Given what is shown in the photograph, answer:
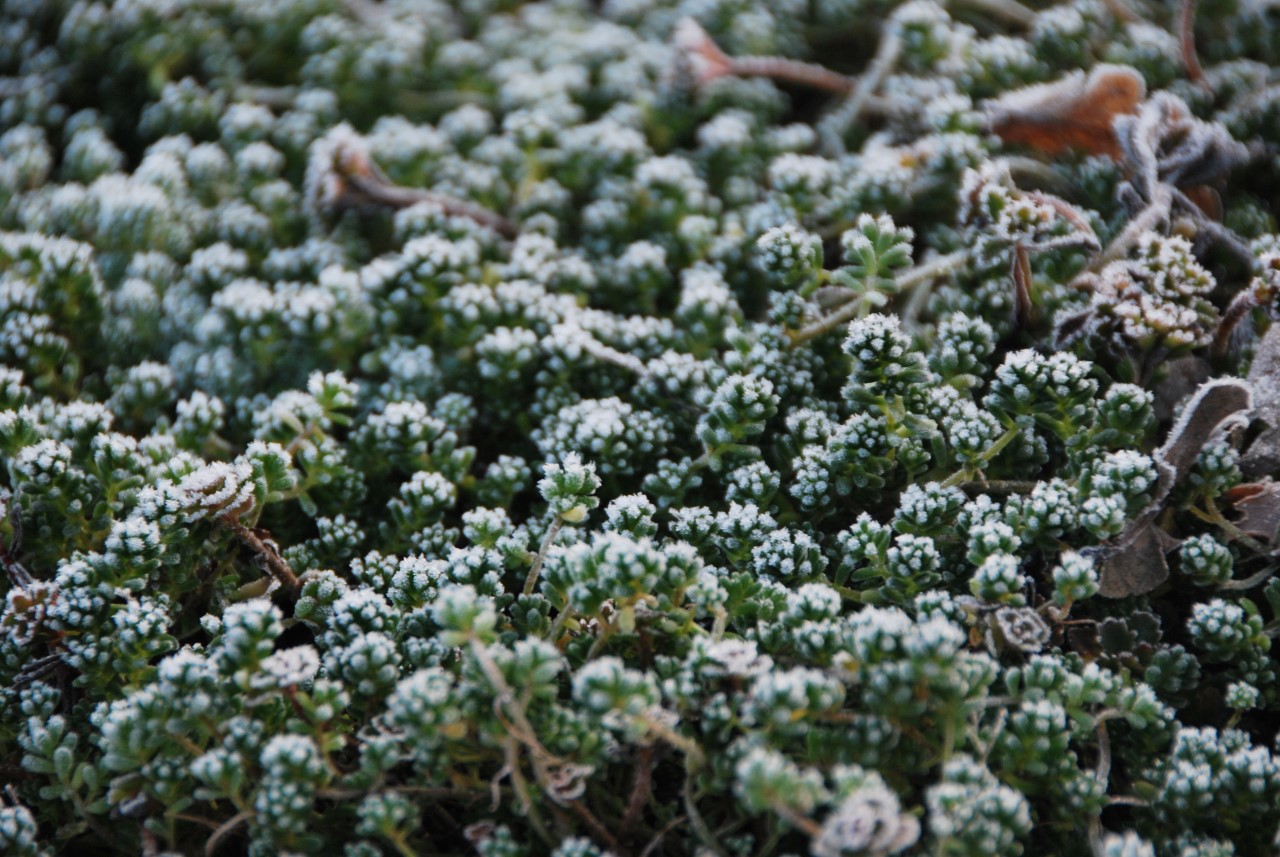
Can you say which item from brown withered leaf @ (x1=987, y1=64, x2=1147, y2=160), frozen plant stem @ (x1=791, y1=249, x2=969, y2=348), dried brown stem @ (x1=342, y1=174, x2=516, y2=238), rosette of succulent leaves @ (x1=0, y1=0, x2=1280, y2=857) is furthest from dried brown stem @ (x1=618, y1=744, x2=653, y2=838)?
brown withered leaf @ (x1=987, y1=64, x2=1147, y2=160)

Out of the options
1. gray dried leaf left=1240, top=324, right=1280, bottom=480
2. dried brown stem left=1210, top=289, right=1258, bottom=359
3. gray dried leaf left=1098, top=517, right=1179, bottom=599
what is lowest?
gray dried leaf left=1098, top=517, right=1179, bottom=599

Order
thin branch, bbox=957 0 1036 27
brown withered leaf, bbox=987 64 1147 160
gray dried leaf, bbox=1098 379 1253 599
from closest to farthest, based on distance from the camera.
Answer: gray dried leaf, bbox=1098 379 1253 599
brown withered leaf, bbox=987 64 1147 160
thin branch, bbox=957 0 1036 27

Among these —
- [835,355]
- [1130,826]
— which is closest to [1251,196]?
[835,355]

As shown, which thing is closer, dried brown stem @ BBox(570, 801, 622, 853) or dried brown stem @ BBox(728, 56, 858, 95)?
dried brown stem @ BBox(570, 801, 622, 853)

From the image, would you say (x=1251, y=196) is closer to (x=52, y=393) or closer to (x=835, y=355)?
(x=835, y=355)

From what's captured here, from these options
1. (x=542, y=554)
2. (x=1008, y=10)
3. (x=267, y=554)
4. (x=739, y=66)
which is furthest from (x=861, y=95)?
(x=267, y=554)

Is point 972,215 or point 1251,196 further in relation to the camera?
point 1251,196

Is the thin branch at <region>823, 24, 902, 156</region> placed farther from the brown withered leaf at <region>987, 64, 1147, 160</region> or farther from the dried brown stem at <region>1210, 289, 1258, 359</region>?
the dried brown stem at <region>1210, 289, 1258, 359</region>

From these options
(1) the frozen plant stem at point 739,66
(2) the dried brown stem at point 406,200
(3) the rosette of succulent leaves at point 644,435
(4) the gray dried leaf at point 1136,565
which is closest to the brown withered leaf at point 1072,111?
(3) the rosette of succulent leaves at point 644,435
